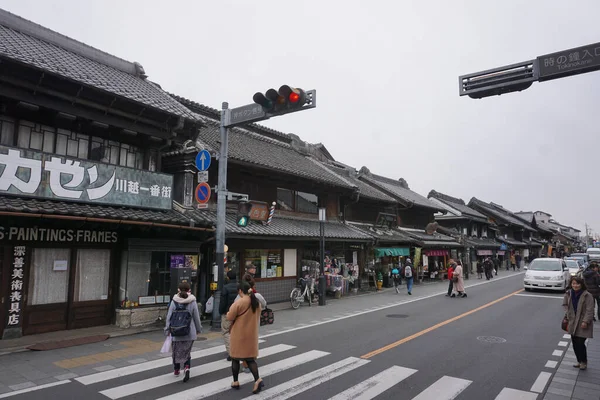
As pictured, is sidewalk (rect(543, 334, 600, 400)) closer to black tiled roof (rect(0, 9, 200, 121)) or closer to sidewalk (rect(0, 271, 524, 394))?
sidewalk (rect(0, 271, 524, 394))

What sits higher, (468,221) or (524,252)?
(468,221)

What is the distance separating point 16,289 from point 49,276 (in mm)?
801

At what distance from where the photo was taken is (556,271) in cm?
2067

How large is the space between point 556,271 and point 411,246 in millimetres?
9569

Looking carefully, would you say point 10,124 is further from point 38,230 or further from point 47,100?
point 38,230

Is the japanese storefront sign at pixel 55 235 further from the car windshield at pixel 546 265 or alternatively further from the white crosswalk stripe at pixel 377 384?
the car windshield at pixel 546 265

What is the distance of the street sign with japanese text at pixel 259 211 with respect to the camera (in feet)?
50.8

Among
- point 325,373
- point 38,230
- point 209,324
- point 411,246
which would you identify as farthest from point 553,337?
point 411,246

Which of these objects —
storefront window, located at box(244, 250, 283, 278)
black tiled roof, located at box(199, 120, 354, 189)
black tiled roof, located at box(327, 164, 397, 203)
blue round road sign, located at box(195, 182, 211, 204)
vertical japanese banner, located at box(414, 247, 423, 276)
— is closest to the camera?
blue round road sign, located at box(195, 182, 211, 204)

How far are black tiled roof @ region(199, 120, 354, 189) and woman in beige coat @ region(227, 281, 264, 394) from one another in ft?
30.1

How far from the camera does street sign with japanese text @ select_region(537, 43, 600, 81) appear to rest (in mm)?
5906

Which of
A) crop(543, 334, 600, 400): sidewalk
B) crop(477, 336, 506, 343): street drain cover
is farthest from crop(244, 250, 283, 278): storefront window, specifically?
crop(543, 334, 600, 400): sidewalk

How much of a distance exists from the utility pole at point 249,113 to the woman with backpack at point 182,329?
3686 mm

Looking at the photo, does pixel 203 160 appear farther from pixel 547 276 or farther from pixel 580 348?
pixel 547 276
